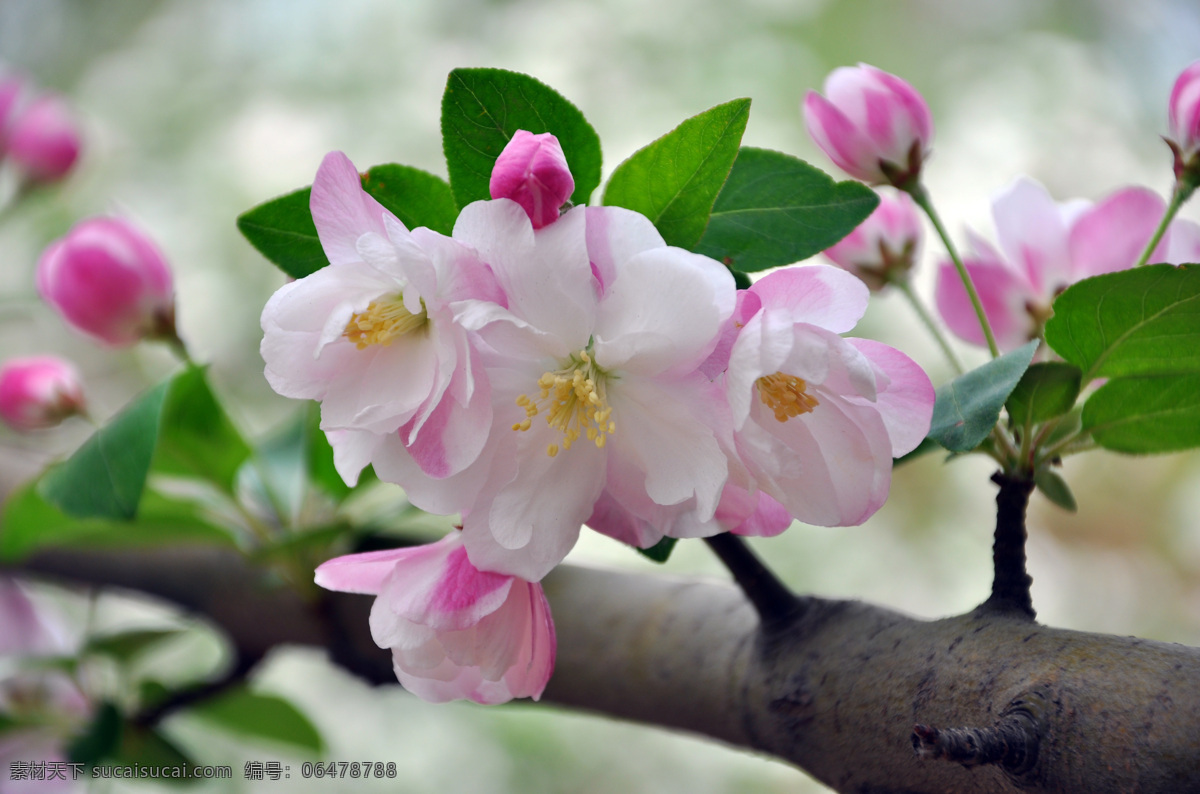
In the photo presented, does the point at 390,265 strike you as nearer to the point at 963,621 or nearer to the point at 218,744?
the point at 963,621

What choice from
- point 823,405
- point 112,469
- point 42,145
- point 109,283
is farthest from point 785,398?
point 42,145

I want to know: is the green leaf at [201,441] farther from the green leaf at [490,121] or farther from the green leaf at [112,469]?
the green leaf at [490,121]

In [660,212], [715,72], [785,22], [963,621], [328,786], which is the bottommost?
[328,786]

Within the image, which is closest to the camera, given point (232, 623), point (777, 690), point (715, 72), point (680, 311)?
point (680, 311)

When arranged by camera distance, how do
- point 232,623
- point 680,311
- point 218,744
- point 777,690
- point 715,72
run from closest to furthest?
point 680,311
point 777,690
point 232,623
point 218,744
point 715,72

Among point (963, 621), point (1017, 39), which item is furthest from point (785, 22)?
point (963, 621)

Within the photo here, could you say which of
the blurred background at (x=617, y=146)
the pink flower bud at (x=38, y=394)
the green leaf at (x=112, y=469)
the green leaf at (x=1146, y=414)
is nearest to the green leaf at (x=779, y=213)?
the green leaf at (x=1146, y=414)

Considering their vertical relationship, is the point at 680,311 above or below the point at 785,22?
below
